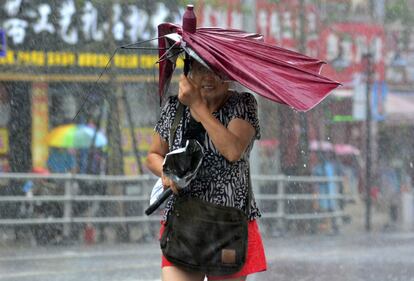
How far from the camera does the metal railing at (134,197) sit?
40.3ft

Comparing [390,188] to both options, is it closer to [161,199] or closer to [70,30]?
[70,30]

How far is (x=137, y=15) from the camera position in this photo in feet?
47.5

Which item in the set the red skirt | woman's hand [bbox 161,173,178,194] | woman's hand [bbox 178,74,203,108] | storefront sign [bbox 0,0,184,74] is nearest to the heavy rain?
storefront sign [bbox 0,0,184,74]

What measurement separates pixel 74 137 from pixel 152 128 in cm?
130

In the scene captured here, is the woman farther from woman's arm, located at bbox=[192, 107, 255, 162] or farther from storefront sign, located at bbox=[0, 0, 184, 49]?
storefront sign, located at bbox=[0, 0, 184, 49]

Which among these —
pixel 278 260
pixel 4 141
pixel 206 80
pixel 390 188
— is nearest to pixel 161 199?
pixel 206 80

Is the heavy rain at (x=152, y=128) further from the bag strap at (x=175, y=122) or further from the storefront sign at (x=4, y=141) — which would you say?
the bag strap at (x=175, y=122)

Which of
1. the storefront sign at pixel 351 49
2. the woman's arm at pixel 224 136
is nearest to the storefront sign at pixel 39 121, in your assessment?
the storefront sign at pixel 351 49

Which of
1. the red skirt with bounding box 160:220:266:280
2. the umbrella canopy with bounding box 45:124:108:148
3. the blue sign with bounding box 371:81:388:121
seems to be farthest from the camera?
the blue sign with bounding box 371:81:388:121

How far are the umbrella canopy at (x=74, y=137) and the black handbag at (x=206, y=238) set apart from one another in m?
10.8

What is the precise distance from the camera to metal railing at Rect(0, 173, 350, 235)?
1229 cm

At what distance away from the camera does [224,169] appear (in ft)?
11.5

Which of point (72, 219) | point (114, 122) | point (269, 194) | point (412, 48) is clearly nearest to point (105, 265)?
point (72, 219)

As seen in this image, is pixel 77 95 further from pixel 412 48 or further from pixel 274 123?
pixel 412 48
